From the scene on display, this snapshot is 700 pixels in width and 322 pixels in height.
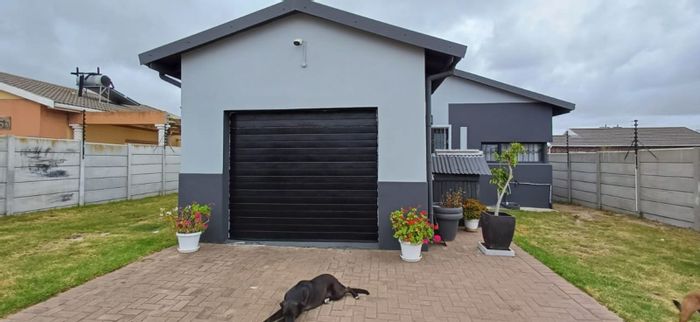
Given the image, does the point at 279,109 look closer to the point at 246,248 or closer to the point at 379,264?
the point at 246,248

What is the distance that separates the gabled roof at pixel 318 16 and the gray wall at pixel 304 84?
207 millimetres

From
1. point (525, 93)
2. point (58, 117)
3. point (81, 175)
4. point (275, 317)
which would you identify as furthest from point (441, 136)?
point (58, 117)

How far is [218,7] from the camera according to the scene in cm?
1060

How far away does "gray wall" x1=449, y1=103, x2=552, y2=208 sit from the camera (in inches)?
440

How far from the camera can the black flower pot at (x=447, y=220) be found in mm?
5922

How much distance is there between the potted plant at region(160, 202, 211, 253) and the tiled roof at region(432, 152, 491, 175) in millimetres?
4755

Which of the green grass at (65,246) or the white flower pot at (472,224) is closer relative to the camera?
the green grass at (65,246)

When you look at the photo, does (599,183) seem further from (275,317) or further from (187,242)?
(187,242)

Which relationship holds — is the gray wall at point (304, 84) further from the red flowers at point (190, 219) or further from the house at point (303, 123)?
the red flowers at point (190, 219)

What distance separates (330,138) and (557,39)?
13612mm

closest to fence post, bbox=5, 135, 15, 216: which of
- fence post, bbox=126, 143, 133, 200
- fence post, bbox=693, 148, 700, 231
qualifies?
fence post, bbox=126, 143, 133, 200

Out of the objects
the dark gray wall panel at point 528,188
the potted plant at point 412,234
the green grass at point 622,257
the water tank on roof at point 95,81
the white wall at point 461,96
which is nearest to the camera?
the green grass at point 622,257

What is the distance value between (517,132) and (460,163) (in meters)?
5.25

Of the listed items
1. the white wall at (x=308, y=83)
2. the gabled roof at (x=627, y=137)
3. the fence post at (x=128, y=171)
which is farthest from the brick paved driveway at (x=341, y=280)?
the gabled roof at (x=627, y=137)
